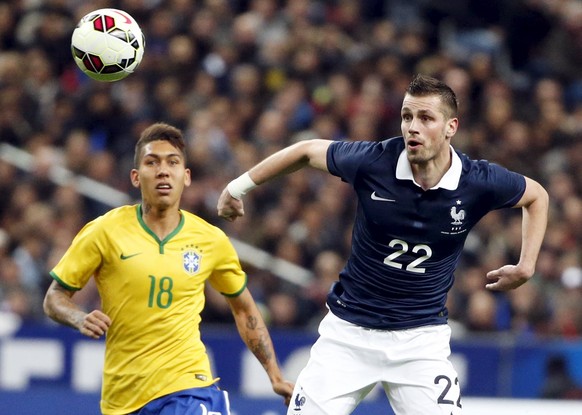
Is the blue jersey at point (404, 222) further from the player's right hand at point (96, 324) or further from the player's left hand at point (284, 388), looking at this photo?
the player's right hand at point (96, 324)

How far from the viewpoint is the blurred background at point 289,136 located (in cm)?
1077

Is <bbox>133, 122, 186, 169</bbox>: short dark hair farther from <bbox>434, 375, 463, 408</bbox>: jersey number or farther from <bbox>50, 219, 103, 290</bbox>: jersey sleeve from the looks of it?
<bbox>434, 375, 463, 408</bbox>: jersey number

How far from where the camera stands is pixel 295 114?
1352 cm

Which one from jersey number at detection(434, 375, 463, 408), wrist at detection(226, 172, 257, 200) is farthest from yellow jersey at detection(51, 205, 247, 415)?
jersey number at detection(434, 375, 463, 408)

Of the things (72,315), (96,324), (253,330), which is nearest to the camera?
(96,324)

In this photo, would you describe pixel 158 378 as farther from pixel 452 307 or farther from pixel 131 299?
pixel 452 307

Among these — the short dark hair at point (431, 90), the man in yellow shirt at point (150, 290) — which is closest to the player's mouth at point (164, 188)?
the man in yellow shirt at point (150, 290)

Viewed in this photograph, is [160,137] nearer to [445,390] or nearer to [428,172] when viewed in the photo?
[428,172]

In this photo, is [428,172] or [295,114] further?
[295,114]

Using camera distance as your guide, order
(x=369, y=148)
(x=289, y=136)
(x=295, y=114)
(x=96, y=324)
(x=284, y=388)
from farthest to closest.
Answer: (x=295, y=114) → (x=289, y=136) → (x=284, y=388) → (x=369, y=148) → (x=96, y=324)

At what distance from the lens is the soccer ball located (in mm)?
7422

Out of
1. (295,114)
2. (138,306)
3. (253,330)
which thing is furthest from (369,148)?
(295,114)

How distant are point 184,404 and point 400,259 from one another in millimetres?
1352

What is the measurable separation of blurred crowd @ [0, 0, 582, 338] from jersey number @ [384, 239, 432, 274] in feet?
16.5
